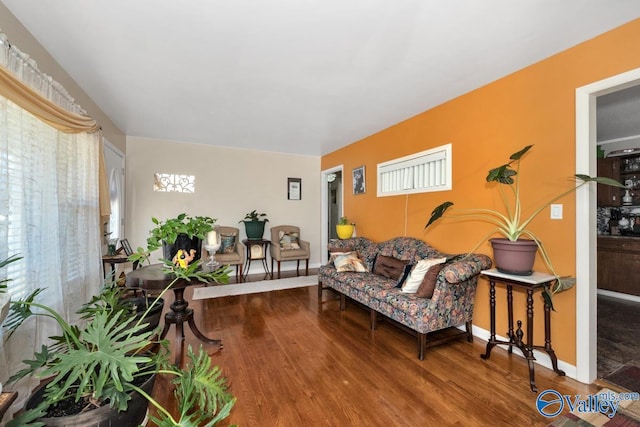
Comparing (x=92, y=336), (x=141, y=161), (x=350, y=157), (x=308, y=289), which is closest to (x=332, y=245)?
(x=308, y=289)

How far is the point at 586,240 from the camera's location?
1825 mm

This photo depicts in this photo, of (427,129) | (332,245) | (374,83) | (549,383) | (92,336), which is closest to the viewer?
(92,336)

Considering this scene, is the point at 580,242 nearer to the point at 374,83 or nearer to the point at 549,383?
the point at 549,383

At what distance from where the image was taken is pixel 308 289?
4012mm

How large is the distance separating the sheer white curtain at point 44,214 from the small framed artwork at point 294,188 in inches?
127

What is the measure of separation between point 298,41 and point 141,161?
382 cm

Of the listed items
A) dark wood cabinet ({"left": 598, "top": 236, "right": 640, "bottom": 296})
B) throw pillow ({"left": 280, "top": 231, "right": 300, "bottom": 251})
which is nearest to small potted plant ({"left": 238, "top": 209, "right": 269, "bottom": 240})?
throw pillow ({"left": 280, "top": 231, "right": 300, "bottom": 251})

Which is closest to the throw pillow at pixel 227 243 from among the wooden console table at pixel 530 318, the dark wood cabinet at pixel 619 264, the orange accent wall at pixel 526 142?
the orange accent wall at pixel 526 142

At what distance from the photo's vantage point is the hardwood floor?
1518 millimetres

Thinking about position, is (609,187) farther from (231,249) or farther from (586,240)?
(231,249)

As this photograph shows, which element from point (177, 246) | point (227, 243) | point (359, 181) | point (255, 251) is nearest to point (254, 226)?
point (255, 251)

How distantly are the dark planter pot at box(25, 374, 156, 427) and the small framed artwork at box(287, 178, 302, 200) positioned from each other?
450 centimetres

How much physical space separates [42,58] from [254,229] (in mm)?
3264

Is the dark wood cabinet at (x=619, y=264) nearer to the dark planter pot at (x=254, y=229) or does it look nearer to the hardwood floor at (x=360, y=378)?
the hardwood floor at (x=360, y=378)
